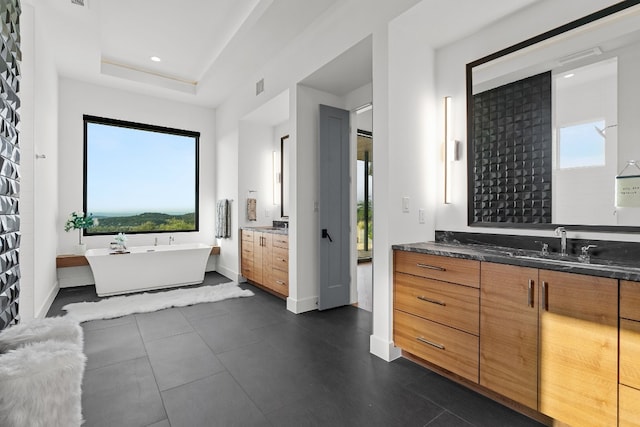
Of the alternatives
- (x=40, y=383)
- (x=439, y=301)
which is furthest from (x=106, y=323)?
(x=439, y=301)

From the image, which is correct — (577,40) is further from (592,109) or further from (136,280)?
(136,280)

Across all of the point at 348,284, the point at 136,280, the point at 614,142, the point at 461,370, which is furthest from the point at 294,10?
the point at 136,280

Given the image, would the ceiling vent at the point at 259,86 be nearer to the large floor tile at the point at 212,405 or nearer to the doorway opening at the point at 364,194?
the doorway opening at the point at 364,194

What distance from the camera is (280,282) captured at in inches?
161

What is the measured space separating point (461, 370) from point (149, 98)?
233 inches

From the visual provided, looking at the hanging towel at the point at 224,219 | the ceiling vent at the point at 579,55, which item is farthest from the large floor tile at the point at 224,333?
the ceiling vent at the point at 579,55

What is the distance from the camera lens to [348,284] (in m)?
3.94

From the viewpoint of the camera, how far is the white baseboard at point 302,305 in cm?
362

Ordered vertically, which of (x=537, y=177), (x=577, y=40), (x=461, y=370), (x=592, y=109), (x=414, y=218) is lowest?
(x=461, y=370)

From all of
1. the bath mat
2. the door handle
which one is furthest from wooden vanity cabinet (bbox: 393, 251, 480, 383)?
the bath mat

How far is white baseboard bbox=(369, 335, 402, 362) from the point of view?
97.2 inches

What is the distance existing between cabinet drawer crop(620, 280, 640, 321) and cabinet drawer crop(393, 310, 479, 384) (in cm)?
76

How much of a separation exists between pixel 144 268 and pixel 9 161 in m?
3.08

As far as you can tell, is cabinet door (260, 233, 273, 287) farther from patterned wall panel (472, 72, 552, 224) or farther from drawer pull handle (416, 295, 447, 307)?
patterned wall panel (472, 72, 552, 224)
